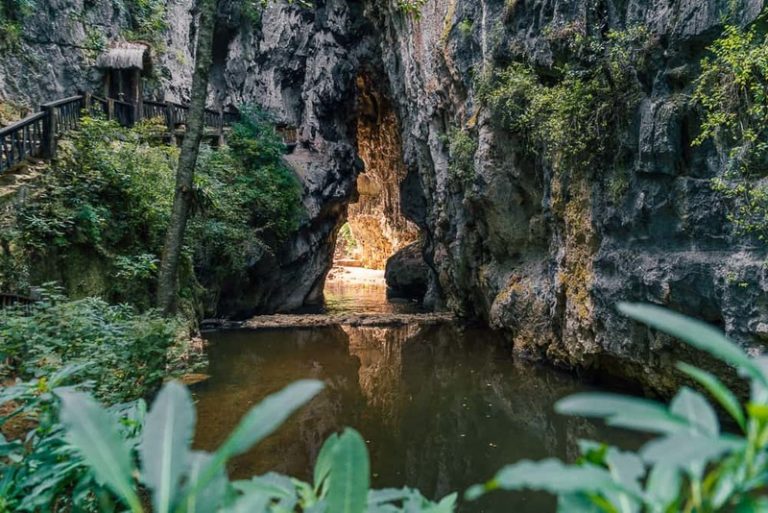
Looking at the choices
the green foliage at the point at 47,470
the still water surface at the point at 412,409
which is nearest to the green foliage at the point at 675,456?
the green foliage at the point at 47,470

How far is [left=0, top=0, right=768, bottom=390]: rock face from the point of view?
14.2 feet

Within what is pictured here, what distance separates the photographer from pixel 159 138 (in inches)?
399

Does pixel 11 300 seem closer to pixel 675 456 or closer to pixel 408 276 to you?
pixel 675 456

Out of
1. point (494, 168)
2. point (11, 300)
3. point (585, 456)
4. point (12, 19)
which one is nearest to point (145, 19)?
point (12, 19)

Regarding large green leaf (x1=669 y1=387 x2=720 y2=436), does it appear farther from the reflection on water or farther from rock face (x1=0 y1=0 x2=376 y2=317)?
rock face (x1=0 y1=0 x2=376 y2=317)

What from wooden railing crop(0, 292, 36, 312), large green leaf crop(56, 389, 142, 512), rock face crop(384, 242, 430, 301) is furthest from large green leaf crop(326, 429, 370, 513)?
rock face crop(384, 242, 430, 301)

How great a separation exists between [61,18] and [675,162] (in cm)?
1286

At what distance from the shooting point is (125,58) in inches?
429

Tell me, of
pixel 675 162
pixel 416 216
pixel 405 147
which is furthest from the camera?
pixel 416 216

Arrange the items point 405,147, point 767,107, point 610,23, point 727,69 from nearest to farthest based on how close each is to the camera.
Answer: point 767,107, point 727,69, point 610,23, point 405,147

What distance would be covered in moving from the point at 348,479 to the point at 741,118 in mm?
4550

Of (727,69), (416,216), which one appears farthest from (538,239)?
(416,216)

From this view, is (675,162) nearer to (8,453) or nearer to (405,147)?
(8,453)

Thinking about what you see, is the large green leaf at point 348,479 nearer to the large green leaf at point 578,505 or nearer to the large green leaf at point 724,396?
the large green leaf at point 578,505
